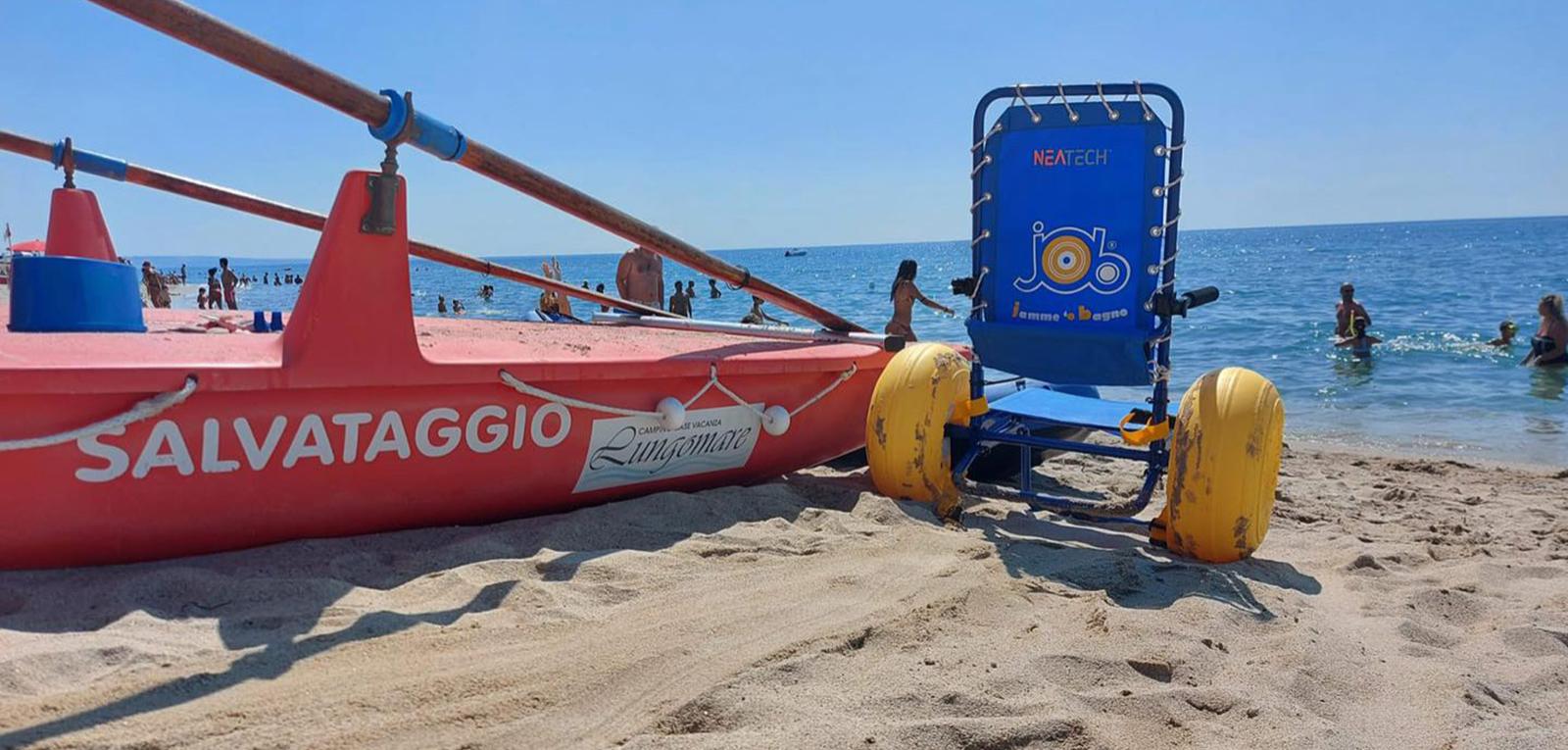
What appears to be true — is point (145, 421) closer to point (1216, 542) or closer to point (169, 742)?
point (169, 742)

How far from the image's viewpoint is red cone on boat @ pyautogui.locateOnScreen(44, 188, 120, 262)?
4961 mm

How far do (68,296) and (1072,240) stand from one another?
12.9 feet

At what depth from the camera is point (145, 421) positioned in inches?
116

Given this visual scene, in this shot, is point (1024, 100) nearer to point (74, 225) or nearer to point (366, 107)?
point (366, 107)

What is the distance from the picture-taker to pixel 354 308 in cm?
327

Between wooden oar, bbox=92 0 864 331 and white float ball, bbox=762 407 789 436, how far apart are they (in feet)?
2.33

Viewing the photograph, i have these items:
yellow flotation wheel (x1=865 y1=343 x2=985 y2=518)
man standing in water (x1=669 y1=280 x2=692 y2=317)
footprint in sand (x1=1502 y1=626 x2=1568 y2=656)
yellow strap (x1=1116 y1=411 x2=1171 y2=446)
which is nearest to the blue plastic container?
yellow flotation wheel (x1=865 y1=343 x2=985 y2=518)

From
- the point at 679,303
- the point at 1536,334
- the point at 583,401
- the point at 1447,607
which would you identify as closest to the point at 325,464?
the point at 583,401

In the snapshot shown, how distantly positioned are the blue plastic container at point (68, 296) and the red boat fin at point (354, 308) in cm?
111

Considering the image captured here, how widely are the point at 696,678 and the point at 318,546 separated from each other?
1.55 m

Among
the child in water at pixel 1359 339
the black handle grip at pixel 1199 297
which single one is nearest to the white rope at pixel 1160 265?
the black handle grip at pixel 1199 297

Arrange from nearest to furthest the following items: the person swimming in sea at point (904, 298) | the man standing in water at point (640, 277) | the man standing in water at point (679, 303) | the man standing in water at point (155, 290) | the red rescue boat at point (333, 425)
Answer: the red rescue boat at point (333, 425) < the person swimming in sea at point (904, 298) < the man standing in water at point (640, 277) < the man standing in water at point (679, 303) < the man standing in water at point (155, 290)

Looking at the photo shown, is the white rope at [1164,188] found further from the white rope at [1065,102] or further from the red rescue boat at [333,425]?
the red rescue boat at [333,425]

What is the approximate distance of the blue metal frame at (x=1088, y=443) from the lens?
4020 mm
